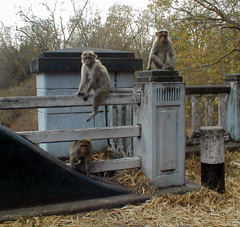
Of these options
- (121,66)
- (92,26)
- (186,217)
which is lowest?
(186,217)

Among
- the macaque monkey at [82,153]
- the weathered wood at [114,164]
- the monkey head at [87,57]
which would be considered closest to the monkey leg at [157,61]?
the monkey head at [87,57]

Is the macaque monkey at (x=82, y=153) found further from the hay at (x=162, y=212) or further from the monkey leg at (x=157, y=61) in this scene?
the monkey leg at (x=157, y=61)

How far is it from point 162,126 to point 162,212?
1196 millimetres

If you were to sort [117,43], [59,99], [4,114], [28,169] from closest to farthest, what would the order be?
[28,169], [59,99], [4,114], [117,43]

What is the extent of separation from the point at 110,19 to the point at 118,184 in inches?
782

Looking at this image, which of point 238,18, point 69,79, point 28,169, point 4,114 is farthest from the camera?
point 4,114

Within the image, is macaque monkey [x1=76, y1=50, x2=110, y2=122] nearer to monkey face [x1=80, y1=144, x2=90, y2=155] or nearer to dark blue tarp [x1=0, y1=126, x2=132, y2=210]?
monkey face [x1=80, y1=144, x2=90, y2=155]

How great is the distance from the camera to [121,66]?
694cm

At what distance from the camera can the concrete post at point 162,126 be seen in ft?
15.6

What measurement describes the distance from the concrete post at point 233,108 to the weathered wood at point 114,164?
11.7ft

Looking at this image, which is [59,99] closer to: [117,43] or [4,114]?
[4,114]

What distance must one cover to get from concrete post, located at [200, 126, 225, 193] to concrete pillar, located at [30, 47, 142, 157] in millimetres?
2395

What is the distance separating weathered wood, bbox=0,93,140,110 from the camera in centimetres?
421

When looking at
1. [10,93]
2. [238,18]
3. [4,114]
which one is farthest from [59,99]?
[10,93]
